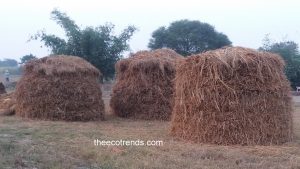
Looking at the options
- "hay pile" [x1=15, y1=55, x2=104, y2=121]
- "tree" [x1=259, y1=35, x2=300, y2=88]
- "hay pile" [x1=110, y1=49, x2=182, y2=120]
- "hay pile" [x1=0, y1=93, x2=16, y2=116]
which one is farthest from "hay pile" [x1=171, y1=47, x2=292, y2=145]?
"tree" [x1=259, y1=35, x2=300, y2=88]

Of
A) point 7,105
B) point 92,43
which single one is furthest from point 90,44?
point 7,105

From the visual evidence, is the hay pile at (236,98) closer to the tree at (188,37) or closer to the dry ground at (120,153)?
the dry ground at (120,153)

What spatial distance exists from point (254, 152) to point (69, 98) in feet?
23.0

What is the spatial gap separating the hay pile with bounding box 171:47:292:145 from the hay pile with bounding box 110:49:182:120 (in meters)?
4.84

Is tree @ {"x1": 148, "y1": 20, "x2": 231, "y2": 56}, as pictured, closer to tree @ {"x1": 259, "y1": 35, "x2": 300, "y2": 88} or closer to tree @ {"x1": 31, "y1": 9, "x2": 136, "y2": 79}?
tree @ {"x1": 259, "y1": 35, "x2": 300, "y2": 88}

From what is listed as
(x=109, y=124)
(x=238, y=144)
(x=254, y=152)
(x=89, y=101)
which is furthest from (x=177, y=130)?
(x=89, y=101)

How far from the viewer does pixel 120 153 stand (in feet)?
29.1

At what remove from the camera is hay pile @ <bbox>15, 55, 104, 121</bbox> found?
49.3ft

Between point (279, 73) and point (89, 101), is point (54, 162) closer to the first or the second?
point (279, 73)

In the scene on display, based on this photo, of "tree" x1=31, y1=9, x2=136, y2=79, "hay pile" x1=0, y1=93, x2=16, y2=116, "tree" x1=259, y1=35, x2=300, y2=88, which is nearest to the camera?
"hay pile" x1=0, y1=93, x2=16, y2=116

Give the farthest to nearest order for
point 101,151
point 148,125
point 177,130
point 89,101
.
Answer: point 89,101, point 148,125, point 177,130, point 101,151

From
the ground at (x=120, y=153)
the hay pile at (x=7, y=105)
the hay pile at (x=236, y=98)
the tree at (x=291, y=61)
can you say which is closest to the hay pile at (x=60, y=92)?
the hay pile at (x=7, y=105)

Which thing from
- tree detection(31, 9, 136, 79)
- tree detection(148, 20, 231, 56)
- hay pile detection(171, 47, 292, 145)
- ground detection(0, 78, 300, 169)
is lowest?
ground detection(0, 78, 300, 169)

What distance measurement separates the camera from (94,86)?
51.0 ft
